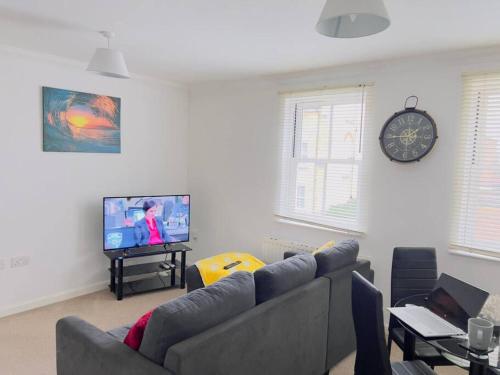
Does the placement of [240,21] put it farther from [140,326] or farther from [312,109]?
[140,326]

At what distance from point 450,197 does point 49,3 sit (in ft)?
10.5

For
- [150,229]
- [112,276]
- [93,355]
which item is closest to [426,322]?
[93,355]

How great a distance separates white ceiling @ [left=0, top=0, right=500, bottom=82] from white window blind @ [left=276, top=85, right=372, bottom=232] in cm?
39

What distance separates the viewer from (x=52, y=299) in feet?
12.6

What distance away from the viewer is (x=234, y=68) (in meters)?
3.87

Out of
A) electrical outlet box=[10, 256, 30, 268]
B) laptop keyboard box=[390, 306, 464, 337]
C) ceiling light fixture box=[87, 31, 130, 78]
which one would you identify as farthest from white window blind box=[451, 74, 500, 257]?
electrical outlet box=[10, 256, 30, 268]

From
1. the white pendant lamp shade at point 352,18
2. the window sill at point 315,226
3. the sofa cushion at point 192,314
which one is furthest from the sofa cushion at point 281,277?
the white pendant lamp shade at point 352,18

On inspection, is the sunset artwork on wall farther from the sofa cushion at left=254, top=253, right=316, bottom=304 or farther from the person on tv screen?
the sofa cushion at left=254, top=253, right=316, bottom=304

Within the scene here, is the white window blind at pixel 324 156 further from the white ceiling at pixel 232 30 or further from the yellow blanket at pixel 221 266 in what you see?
the yellow blanket at pixel 221 266

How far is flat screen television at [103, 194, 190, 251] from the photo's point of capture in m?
3.94

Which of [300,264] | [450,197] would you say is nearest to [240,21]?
[300,264]

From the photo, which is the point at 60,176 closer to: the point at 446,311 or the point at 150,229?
the point at 150,229

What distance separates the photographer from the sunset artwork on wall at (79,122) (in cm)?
365

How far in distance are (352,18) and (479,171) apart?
6.50ft
